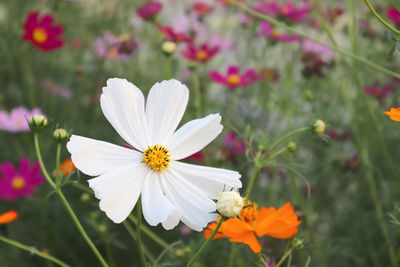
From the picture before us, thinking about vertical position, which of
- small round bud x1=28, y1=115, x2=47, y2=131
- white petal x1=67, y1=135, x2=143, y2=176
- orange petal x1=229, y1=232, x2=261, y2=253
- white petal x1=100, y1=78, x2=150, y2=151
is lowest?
orange petal x1=229, y1=232, x2=261, y2=253

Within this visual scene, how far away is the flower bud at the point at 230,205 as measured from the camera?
1.40 feet

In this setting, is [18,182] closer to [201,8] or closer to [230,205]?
[230,205]

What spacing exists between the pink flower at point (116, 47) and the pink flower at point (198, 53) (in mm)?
202

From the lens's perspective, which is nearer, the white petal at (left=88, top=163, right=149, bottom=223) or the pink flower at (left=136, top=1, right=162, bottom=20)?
the white petal at (left=88, top=163, right=149, bottom=223)

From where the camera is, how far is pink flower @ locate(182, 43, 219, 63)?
1.32 m

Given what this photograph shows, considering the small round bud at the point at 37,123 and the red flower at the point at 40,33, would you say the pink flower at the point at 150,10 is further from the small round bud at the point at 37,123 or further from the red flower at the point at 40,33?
the small round bud at the point at 37,123

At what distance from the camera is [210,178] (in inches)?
19.9

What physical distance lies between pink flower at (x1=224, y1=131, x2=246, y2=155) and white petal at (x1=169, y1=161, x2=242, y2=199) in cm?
61

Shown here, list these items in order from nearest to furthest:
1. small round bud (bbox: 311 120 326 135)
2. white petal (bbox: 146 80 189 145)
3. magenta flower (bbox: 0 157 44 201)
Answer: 1. white petal (bbox: 146 80 189 145)
2. small round bud (bbox: 311 120 326 135)
3. magenta flower (bbox: 0 157 44 201)

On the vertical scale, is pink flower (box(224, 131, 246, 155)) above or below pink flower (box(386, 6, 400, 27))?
below

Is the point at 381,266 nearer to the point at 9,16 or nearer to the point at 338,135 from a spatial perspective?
the point at 338,135

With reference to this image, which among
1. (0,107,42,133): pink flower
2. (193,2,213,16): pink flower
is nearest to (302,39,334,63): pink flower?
(193,2,213,16): pink flower

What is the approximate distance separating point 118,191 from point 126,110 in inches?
4.2

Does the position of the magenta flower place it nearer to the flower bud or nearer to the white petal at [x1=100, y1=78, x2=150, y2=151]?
the white petal at [x1=100, y1=78, x2=150, y2=151]
